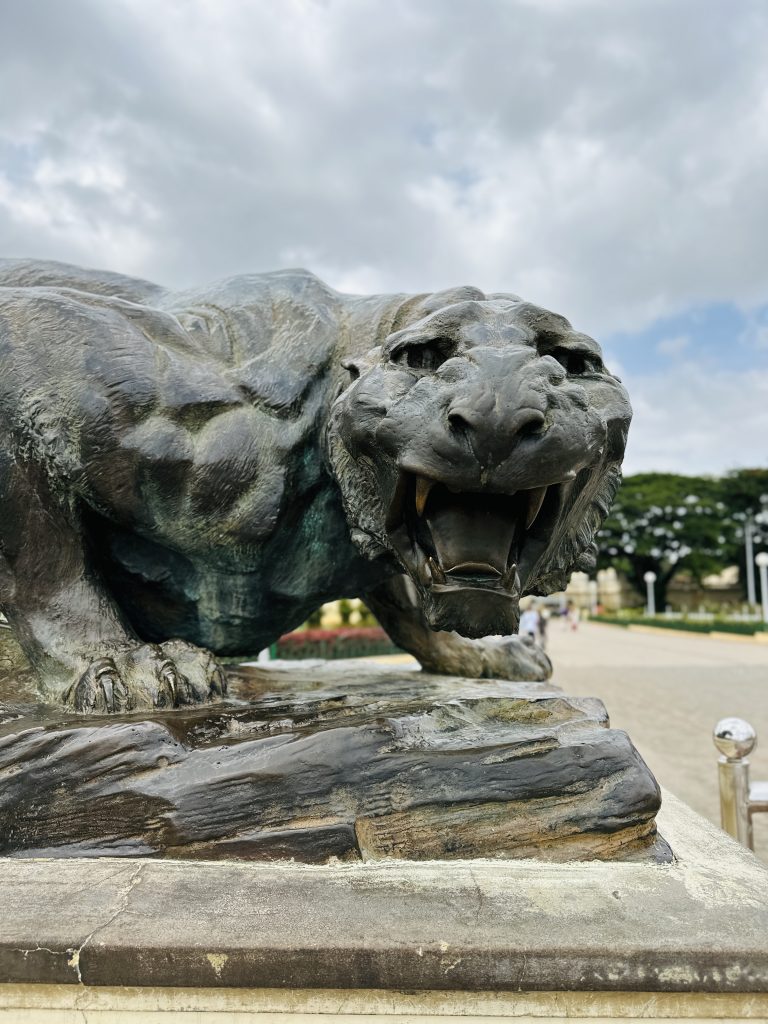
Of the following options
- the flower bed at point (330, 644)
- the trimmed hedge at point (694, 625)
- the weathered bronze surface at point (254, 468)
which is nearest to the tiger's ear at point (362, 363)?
the weathered bronze surface at point (254, 468)

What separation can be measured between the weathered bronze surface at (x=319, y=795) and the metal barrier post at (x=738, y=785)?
153 cm

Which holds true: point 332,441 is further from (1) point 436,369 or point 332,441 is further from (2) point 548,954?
(2) point 548,954

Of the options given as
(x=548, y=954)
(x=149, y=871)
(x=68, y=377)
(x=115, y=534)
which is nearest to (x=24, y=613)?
(x=115, y=534)

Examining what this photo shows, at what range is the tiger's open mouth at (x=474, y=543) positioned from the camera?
1797 mm

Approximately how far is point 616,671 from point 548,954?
11862 mm

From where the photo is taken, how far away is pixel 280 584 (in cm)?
243

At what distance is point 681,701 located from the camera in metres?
8.91

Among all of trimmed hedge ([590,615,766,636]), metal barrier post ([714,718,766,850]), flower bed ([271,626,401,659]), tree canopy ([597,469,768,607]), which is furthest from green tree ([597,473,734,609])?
metal barrier post ([714,718,766,850])

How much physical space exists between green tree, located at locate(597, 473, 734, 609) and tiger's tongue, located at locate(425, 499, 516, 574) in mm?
45361

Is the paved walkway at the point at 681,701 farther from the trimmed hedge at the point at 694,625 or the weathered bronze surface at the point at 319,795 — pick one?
the trimmed hedge at the point at 694,625

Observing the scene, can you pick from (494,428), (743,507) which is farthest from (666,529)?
(494,428)

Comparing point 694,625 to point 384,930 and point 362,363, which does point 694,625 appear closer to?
point 362,363

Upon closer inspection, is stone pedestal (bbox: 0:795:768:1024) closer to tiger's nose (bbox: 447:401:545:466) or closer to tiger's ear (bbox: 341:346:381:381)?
tiger's nose (bbox: 447:401:545:466)

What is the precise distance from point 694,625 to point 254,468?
28529 millimetres
